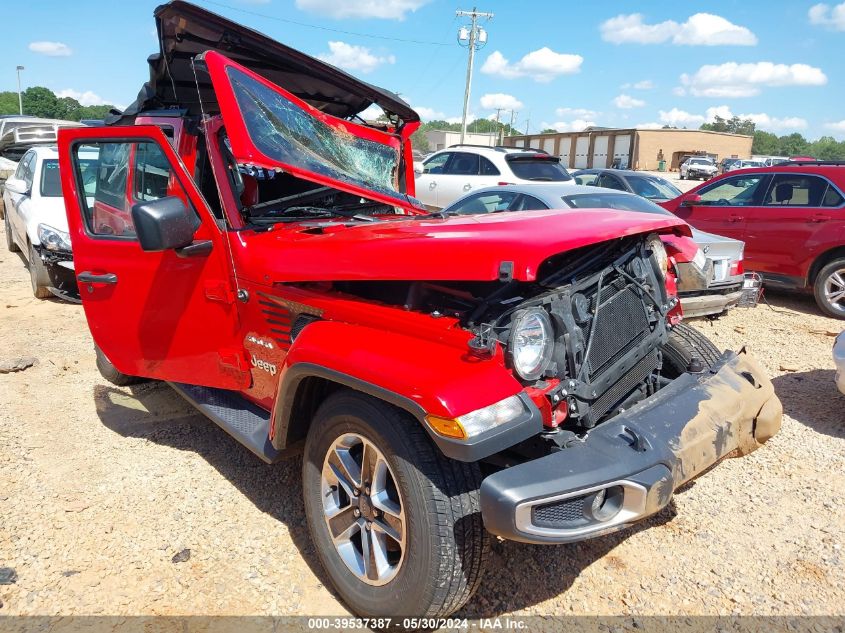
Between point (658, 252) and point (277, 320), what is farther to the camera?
point (658, 252)

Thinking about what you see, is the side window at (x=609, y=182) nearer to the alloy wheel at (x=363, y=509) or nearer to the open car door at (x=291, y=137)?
the open car door at (x=291, y=137)

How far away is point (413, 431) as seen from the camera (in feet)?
7.24

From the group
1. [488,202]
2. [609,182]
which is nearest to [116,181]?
[488,202]

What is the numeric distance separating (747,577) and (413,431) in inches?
71.5

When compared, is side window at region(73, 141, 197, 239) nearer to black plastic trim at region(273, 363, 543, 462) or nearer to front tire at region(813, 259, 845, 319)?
black plastic trim at region(273, 363, 543, 462)

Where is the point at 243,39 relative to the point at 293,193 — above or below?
above

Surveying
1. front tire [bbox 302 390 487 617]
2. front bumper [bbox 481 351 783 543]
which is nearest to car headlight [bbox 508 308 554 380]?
front bumper [bbox 481 351 783 543]

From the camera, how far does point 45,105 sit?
275 feet

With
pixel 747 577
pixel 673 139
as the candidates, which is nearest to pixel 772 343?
pixel 747 577

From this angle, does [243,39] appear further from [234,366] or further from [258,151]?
[234,366]

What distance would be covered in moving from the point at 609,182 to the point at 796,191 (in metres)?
3.92

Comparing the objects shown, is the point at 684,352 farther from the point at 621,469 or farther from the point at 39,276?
the point at 39,276

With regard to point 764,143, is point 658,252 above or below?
below

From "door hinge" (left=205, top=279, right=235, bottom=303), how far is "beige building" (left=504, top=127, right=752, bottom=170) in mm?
52361
